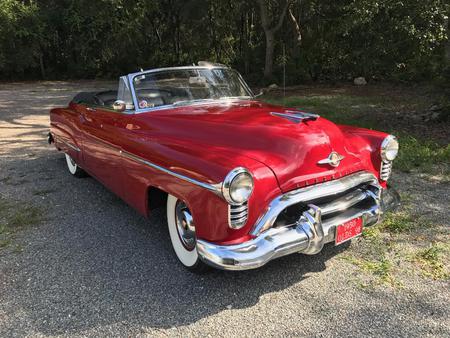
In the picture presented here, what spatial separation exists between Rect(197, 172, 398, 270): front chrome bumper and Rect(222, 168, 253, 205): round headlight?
0.70 ft

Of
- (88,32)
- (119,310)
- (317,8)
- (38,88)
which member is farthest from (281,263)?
(88,32)

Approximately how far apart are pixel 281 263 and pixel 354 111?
7.39 metres

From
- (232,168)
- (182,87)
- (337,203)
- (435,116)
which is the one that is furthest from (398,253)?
(435,116)

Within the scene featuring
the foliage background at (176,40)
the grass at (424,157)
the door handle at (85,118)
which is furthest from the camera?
the foliage background at (176,40)

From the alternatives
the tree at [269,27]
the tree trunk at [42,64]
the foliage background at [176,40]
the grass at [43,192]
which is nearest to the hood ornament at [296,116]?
the grass at [43,192]

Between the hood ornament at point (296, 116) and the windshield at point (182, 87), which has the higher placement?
the windshield at point (182, 87)

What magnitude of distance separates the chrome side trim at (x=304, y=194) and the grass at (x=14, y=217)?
2.55 m

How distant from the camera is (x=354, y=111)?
9.95m

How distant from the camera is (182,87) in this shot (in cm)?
427

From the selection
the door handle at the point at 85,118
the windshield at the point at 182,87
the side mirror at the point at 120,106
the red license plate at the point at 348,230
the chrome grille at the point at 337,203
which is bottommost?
the red license plate at the point at 348,230

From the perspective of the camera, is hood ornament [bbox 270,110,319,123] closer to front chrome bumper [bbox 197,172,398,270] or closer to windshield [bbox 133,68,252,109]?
front chrome bumper [bbox 197,172,398,270]

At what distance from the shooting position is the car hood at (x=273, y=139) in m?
3.02

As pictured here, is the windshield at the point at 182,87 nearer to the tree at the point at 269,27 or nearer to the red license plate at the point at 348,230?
the red license plate at the point at 348,230

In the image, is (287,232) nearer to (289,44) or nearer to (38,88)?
(289,44)
